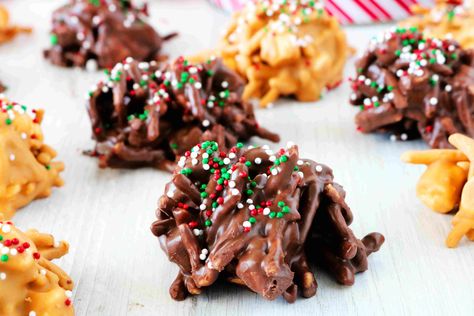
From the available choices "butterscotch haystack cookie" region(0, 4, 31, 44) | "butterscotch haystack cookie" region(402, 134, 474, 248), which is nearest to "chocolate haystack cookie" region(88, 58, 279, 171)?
"butterscotch haystack cookie" region(402, 134, 474, 248)

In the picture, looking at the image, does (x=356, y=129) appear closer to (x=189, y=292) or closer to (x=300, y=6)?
(x=300, y=6)

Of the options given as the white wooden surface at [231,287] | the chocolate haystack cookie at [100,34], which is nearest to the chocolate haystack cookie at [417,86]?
the white wooden surface at [231,287]

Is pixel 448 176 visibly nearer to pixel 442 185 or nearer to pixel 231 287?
pixel 442 185

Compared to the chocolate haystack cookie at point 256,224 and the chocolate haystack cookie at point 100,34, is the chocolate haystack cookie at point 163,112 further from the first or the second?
the chocolate haystack cookie at point 100,34

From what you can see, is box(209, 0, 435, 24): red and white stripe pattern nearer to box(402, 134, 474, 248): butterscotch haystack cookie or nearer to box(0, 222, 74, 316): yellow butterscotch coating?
box(402, 134, 474, 248): butterscotch haystack cookie

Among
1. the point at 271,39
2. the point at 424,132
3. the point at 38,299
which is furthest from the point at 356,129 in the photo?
the point at 38,299

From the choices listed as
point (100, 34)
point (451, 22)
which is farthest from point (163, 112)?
point (451, 22)
